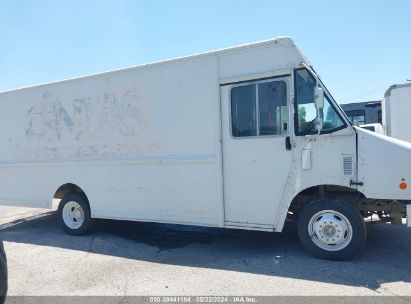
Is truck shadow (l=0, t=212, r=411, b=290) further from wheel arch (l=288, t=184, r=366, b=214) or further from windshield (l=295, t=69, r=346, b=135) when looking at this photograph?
windshield (l=295, t=69, r=346, b=135)

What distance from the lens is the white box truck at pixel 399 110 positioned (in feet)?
31.4

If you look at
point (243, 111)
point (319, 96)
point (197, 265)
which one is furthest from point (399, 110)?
point (197, 265)

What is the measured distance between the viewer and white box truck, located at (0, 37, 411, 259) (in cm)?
519

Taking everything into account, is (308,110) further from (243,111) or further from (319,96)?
(243,111)

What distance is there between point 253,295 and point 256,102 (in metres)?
2.74

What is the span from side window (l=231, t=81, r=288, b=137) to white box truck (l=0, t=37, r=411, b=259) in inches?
0.6

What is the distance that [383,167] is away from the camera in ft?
16.2

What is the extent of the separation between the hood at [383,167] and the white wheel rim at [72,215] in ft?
17.6

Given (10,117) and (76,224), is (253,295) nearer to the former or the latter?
(76,224)

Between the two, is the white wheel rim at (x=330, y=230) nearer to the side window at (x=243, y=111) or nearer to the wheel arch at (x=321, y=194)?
the wheel arch at (x=321, y=194)

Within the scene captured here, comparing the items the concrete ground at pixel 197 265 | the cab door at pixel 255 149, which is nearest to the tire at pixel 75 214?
the concrete ground at pixel 197 265

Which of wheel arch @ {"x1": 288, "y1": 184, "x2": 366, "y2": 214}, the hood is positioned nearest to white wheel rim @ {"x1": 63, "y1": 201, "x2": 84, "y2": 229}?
wheel arch @ {"x1": 288, "y1": 184, "x2": 366, "y2": 214}

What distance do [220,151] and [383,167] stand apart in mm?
2322

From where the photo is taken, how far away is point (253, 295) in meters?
4.36
